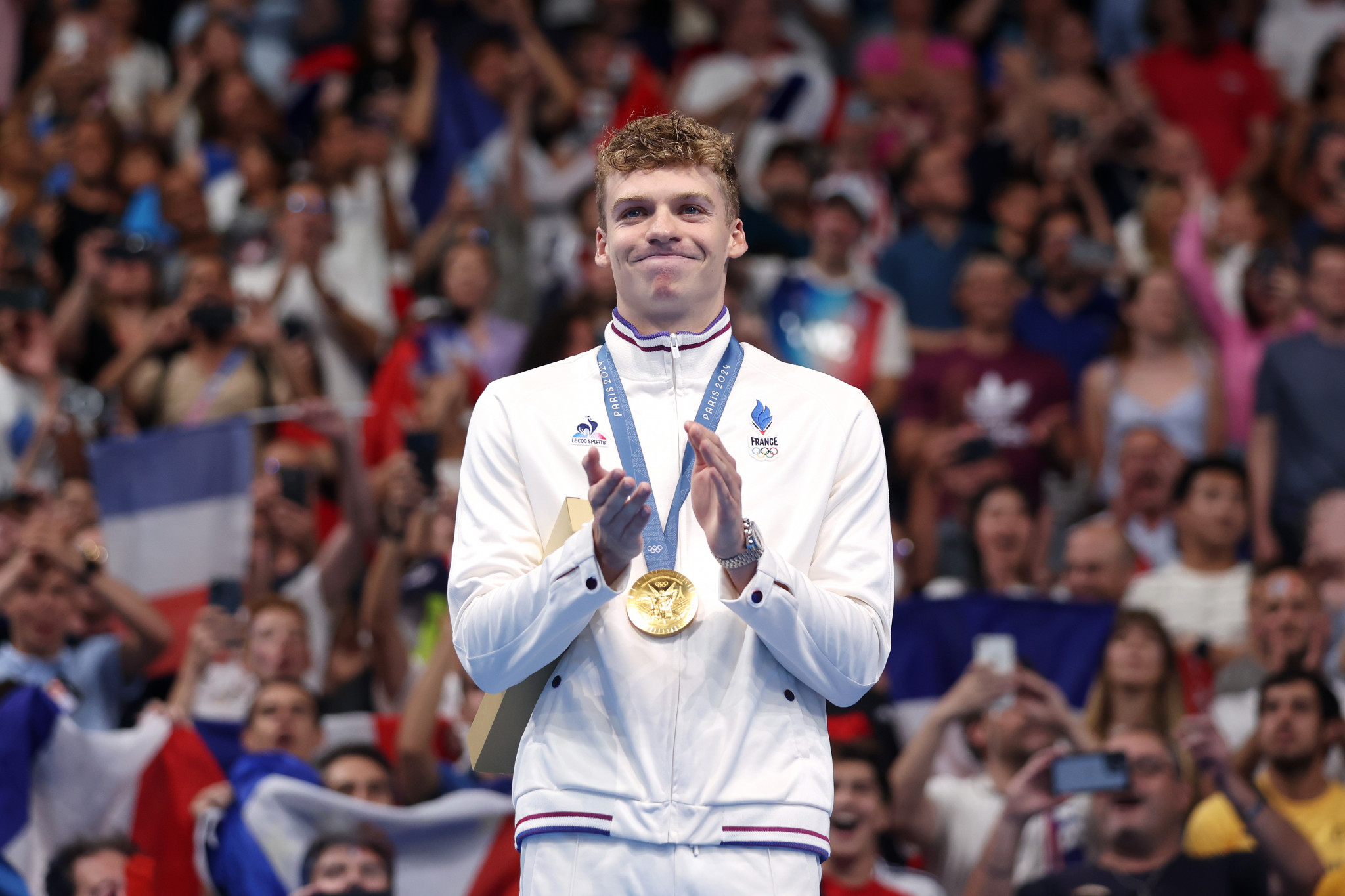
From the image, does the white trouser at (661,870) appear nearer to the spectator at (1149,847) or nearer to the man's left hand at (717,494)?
the man's left hand at (717,494)

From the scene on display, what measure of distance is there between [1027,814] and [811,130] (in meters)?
6.80

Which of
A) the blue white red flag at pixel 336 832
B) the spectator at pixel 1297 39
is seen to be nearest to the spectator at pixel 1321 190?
the spectator at pixel 1297 39

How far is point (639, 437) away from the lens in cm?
330

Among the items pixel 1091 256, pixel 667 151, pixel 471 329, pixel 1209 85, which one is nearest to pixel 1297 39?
pixel 1209 85

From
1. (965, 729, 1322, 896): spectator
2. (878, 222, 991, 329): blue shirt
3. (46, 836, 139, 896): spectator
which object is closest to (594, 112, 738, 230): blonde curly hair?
(965, 729, 1322, 896): spectator

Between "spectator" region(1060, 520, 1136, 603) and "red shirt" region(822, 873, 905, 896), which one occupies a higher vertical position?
"spectator" region(1060, 520, 1136, 603)

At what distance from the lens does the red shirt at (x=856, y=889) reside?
6.01 m

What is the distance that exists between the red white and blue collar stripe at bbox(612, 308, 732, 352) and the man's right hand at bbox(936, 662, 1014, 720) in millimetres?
3434

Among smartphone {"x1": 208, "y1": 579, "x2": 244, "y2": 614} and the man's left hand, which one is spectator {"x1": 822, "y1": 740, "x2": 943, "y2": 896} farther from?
the man's left hand

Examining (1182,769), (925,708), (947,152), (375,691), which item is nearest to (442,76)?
(947,152)

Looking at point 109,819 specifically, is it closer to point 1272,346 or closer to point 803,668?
point 803,668

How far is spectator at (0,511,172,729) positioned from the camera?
7.15 metres

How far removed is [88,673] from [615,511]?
5.11 m

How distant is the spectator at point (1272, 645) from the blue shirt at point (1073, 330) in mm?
2848
